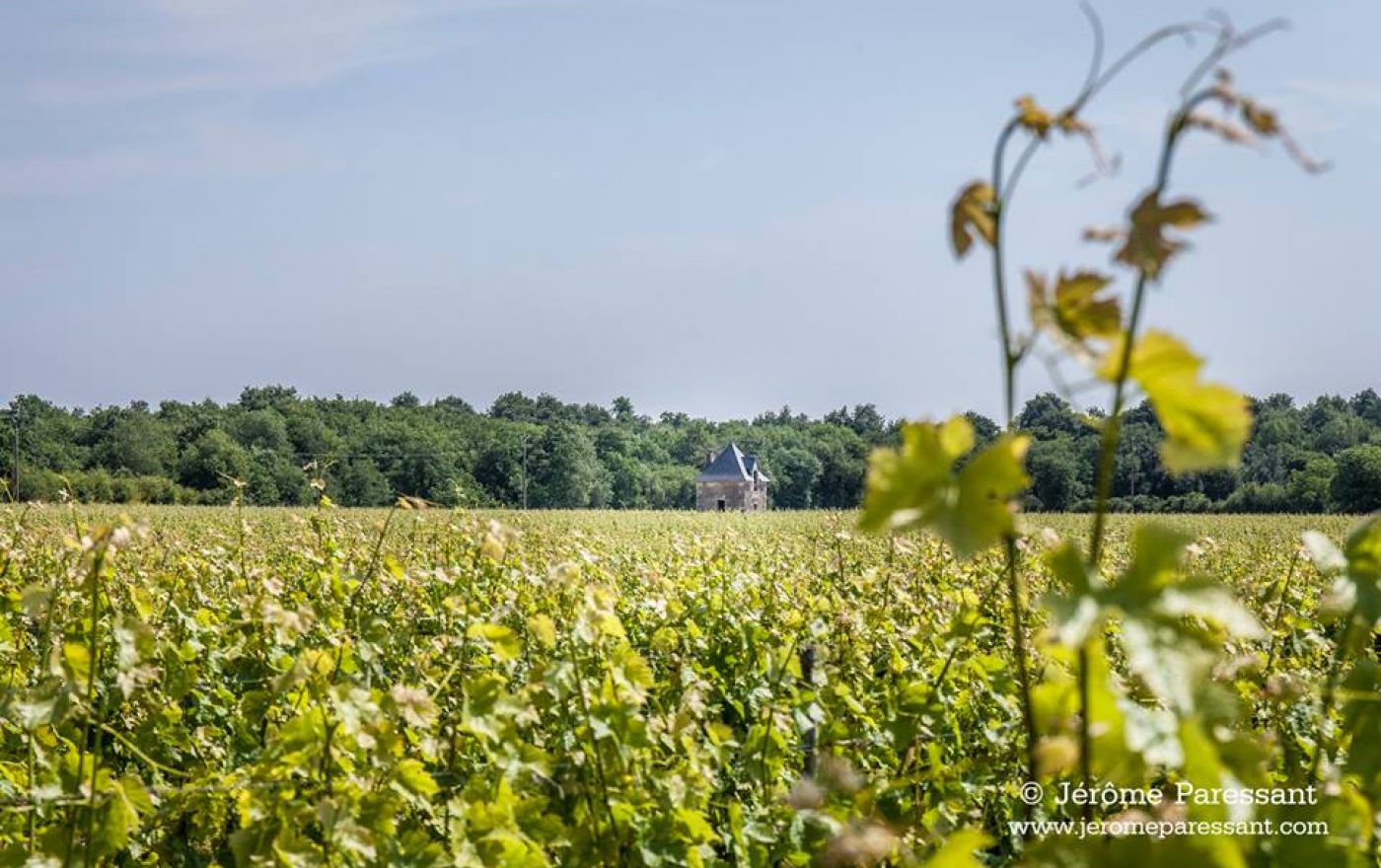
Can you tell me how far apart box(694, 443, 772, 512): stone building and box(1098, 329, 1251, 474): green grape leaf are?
94735 mm

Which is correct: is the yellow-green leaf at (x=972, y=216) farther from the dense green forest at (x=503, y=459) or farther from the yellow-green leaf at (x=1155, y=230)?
the dense green forest at (x=503, y=459)

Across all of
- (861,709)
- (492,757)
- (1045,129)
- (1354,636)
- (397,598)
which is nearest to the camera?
(1045,129)

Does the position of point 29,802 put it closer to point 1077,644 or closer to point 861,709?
point 861,709

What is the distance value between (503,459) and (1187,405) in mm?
91104

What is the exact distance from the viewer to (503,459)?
90.8 metres

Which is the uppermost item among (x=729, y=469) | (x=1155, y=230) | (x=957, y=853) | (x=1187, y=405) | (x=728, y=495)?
(x=729, y=469)

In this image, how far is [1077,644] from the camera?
0.71 m

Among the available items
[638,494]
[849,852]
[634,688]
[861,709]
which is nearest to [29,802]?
[634,688]

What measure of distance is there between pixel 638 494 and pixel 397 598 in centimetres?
10090

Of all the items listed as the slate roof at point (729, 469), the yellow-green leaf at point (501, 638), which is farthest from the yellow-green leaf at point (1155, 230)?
the slate roof at point (729, 469)

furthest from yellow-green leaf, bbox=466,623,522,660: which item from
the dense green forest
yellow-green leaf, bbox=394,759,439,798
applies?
the dense green forest

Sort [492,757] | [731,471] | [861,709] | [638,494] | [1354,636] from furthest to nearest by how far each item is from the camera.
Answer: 1. [638,494]
2. [731,471]
3. [861,709]
4. [492,757]
5. [1354,636]
